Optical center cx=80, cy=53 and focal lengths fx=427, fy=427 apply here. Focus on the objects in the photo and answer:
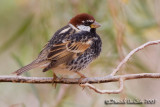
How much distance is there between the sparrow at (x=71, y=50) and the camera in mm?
3570

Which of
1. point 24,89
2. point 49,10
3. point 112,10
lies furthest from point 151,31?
point 24,89

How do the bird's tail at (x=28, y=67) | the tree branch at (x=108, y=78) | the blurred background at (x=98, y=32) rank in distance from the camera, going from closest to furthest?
the tree branch at (x=108, y=78), the bird's tail at (x=28, y=67), the blurred background at (x=98, y=32)

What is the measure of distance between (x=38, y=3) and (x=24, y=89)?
0.90 meters

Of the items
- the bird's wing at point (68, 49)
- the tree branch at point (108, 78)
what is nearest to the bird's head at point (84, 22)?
the bird's wing at point (68, 49)

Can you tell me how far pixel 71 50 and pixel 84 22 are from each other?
372mm

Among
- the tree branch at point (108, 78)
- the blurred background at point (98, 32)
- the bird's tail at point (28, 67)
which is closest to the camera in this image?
the tree branch at point (108, 78)

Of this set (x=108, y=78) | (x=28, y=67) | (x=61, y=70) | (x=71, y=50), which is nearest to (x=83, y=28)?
(x=71, y=50)

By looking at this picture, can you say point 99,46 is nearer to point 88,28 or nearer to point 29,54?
point 88,28

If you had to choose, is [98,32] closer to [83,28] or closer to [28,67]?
[83,28]

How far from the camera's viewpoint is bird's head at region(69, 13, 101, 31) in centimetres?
390

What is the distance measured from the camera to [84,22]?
3.93 m

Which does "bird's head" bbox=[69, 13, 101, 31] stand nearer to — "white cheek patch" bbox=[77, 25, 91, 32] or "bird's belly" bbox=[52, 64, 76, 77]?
"white cheek patch" bbox=[77, 25, 91, 32]

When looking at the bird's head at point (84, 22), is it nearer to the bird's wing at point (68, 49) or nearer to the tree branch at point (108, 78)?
the bird's wing at point (68, 49)

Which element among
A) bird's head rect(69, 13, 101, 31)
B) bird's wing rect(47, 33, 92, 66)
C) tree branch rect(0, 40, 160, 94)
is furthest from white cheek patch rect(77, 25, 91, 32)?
tree branch rect(0, 40, 160, 94)
